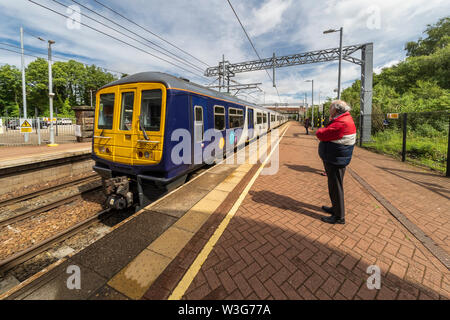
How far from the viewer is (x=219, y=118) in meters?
7.11

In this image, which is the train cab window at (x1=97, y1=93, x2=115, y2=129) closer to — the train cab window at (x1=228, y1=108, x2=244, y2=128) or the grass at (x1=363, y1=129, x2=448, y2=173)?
the train cab window at (x1=228, y1=108, x2=244, y2=128)

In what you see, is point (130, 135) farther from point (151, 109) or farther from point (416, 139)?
point (416, 139)

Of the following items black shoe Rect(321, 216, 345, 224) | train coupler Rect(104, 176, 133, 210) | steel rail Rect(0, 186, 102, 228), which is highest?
train coupler Rect(104, 176, 133, 210)

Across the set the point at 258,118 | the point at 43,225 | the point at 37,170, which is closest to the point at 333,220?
the point at 43,225

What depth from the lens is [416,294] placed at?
79.8 inches

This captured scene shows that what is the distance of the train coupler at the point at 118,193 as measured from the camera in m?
4.20

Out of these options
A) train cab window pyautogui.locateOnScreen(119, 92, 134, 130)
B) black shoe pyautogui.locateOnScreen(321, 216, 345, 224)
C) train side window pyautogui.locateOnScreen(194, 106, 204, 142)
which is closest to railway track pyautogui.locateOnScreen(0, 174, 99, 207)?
train cab window pyautogui.locateOnScreen(119, 92, 134, 130)

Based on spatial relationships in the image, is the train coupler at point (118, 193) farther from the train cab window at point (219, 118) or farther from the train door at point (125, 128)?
the train cab window at point (219, 118)

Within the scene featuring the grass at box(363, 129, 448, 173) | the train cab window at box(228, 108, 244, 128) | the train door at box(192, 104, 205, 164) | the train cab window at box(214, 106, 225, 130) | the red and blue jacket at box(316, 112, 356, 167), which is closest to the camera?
the red and blue jacket at box(316, 112, 356, 167)

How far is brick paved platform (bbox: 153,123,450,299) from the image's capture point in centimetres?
208

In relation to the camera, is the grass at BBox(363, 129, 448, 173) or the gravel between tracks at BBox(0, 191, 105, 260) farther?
the grass at BBox(363, 129, 448, 173)

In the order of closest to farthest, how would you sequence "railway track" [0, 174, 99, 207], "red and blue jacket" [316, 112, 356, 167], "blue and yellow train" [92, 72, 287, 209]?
1. "red and blue jacket" [316, 112, 356, 167]
2. "blue and yellow train" [92, 72, 287, 209]
3. "railway track" [0, 174, 99, 207]

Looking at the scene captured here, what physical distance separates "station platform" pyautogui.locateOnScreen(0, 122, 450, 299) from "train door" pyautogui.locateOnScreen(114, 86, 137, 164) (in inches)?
52.1
